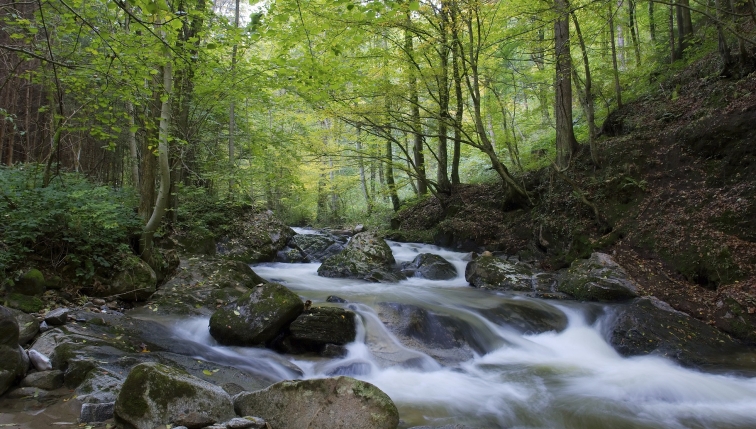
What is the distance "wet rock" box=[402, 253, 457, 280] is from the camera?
10453 millimetres

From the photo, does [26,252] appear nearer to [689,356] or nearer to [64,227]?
[64,227]

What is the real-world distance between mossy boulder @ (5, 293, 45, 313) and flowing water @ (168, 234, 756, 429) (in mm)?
1737

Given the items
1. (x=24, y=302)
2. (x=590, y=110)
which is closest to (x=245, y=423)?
(x=24, y=302)

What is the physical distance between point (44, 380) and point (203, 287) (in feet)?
12.9

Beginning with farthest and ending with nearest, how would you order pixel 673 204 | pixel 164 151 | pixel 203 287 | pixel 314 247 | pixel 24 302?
pixel 314 247
pixel 673 204
pixel 203 287
pixel 164 151
pixel 24 302

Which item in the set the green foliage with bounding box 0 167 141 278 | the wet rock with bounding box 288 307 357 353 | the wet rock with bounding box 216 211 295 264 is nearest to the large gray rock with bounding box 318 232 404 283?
the wet rock with bounding box 216 211 295 264

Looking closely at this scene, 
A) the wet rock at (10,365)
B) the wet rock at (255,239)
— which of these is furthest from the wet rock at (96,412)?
the wet rock at (255,239)

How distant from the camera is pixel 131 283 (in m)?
6.52

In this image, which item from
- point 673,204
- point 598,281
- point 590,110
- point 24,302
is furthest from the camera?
point 590,110

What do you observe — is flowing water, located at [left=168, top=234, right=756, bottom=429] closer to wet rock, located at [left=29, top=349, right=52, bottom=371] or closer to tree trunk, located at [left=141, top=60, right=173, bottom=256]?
tree trunk, located at [left=141, top=60, right=173, bottom=256]

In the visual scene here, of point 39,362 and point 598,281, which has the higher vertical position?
point 39,362

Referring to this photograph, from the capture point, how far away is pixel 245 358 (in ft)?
17.7

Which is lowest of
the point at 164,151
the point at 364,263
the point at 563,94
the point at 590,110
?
the point at 364,263

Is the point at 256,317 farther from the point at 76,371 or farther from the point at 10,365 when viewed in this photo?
the point at 10,365
